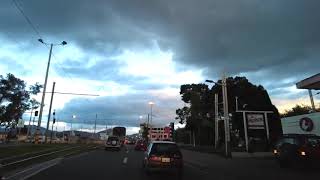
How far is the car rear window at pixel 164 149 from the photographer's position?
18266 millimetres

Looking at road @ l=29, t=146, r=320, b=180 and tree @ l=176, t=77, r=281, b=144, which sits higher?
tree @ l=176, t=77, r=281, b=144

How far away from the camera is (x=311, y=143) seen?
70.0 feet

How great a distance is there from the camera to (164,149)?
728 inches

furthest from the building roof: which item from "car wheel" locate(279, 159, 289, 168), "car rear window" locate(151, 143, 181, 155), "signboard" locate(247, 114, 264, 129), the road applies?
"car rear window" locate(151, 143, 181, 155)

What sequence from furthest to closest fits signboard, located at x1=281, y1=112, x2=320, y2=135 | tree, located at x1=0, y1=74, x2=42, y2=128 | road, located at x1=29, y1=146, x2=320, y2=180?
tree, located at x1=0, y1=74, x2=42, y2=128
signboard, located at x1=281, y1=112, x2=320, y2=135
road, located at x1=29, y1=146, x2=320, y2=180

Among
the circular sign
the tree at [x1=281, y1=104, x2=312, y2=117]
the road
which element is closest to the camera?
the road

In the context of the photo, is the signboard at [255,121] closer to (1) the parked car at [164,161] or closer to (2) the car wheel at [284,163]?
(2) the car wheel at [284,163]

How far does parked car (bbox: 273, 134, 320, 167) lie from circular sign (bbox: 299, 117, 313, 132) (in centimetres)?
1272

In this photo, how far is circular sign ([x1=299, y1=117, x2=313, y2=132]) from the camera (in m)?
34.9

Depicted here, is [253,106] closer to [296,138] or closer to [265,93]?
[265,93]

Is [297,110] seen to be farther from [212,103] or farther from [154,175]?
[154,175]

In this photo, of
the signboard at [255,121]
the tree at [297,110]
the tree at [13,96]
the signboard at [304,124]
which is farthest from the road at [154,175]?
the tree at [297,110]

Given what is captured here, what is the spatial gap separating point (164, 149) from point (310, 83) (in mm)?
20931

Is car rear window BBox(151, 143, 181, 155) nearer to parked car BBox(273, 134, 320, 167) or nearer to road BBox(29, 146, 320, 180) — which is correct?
road BBox(29, 146, 320, 180)
